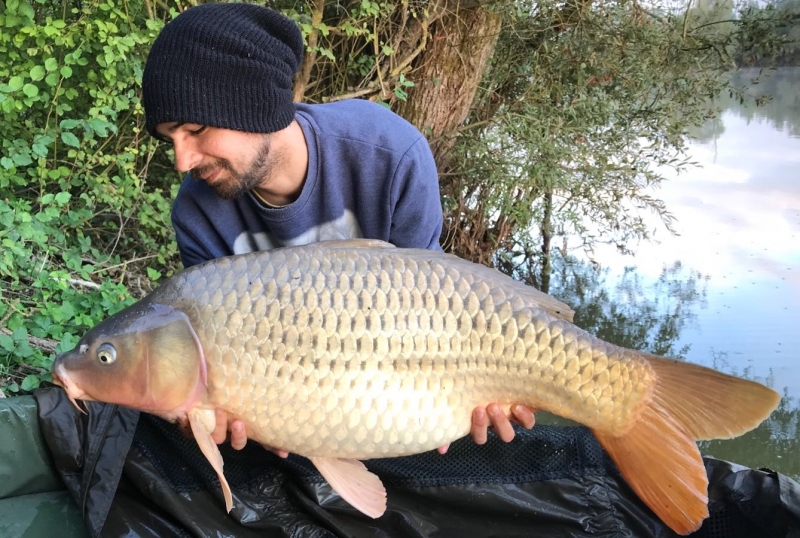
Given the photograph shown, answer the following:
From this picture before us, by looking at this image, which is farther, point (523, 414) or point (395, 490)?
point (395, 490)

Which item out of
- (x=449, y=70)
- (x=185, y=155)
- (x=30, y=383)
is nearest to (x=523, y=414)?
(x=185, y=155)

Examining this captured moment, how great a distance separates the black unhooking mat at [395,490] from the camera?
143cm

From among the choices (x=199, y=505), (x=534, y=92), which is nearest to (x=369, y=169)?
(x=199, y=505)

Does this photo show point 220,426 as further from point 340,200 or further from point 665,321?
point 665,321

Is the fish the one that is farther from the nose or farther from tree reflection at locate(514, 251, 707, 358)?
tree reflection at locate(514, 251, 707, 358)

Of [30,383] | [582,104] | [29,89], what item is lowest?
[30,383]

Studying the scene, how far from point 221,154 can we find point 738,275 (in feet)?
11.1

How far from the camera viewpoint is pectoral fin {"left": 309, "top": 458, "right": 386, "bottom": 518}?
1214 mm

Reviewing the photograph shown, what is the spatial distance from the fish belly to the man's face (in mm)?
347

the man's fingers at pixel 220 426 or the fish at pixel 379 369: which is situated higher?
the fish at pixel 379 369

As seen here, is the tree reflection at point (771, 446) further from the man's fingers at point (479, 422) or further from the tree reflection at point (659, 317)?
the man's fingers at point (479, 422)

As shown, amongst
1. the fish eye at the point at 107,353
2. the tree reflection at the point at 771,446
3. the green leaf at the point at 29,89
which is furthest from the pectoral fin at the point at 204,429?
the tree reflection at the point at 771,446

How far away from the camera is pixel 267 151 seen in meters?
1.48

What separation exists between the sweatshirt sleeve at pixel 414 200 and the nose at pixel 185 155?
1.40 feet
